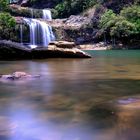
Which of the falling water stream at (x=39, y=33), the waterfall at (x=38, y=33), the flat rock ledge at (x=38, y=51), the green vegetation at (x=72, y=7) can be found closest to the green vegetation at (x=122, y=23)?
the green vegetation at (x=72, y=7)

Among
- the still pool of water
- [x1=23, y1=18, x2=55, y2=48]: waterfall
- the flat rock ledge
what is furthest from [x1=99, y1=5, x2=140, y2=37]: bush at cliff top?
the still pool of water

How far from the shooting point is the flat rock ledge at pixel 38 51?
35688 millimetres

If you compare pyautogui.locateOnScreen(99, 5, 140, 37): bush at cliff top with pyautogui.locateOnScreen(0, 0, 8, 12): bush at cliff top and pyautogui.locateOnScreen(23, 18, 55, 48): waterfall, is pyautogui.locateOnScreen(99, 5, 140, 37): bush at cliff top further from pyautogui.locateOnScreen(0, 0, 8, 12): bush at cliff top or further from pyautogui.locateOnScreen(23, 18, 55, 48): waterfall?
pyautogui.locateOnScreen(0, 0, 8, 12): bush at cliff top

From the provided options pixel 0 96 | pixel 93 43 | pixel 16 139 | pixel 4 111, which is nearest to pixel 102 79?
pixel 0 96

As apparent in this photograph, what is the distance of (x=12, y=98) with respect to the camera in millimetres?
13383

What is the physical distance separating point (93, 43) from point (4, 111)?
Answer: 6038cm

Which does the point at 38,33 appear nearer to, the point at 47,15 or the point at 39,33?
the point at 39,33

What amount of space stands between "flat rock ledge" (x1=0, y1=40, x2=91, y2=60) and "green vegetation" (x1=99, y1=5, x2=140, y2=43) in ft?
106

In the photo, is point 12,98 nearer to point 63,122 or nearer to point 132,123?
point 63,122

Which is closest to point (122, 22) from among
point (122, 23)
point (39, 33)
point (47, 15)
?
point (122, 23)

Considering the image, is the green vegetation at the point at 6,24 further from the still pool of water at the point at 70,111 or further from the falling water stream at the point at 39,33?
the still pool of water at the point at 70,111

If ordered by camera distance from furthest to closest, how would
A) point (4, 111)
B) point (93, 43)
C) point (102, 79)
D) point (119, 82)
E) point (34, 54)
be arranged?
point (93, 43) → point (34, 54) → point (102, 79) → point (119, 82) → point (4, 111)

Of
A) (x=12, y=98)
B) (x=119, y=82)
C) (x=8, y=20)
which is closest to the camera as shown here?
(x=12, y=98)

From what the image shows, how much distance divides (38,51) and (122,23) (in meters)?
34.6
